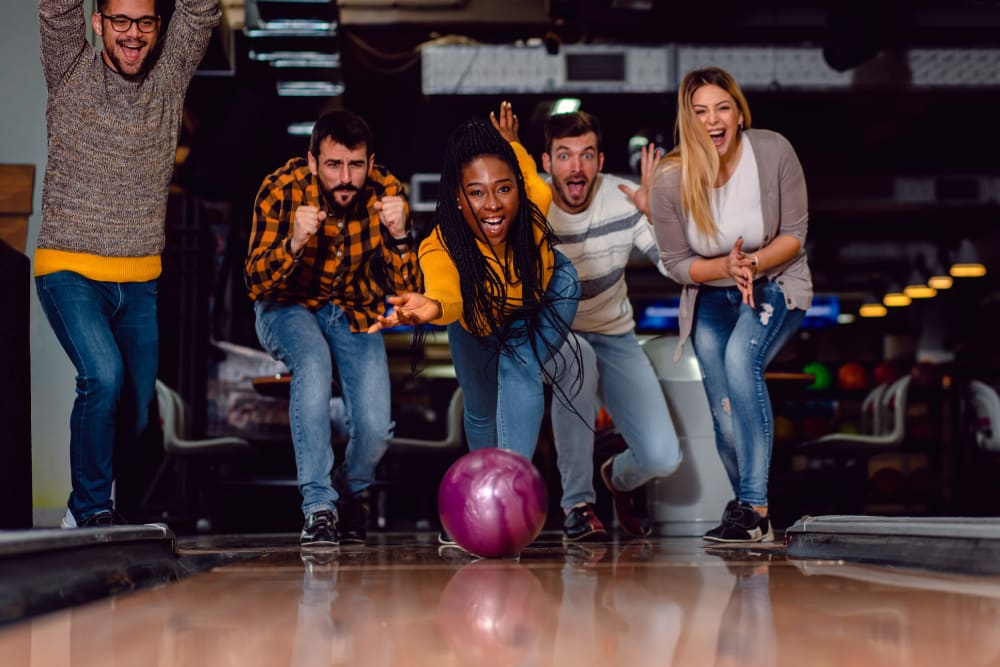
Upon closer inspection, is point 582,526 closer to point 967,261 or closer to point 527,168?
point 527,168

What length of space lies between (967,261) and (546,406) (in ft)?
30.9

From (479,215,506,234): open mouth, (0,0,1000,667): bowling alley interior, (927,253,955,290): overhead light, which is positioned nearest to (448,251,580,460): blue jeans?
(0,0,1000,667): bowling alley interior

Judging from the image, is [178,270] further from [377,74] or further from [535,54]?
[535,54]

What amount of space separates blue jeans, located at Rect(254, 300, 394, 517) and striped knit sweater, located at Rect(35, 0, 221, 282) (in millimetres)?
Answer: 468

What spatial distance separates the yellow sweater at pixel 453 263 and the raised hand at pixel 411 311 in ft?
0.24

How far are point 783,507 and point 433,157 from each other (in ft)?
16.0

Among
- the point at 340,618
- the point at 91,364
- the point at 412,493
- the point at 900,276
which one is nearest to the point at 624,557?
the point at 340,618

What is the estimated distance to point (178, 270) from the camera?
8.81 metres

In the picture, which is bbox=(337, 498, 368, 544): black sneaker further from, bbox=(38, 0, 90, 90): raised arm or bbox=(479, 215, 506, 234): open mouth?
bbox=(38, 0, 90, 90): raised arm

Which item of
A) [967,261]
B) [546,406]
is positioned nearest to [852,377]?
[967,261]

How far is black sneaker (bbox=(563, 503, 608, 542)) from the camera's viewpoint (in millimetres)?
3615

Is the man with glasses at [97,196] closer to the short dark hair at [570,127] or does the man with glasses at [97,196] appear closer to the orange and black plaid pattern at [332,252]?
the orange and black plaid pattern at [332,252]

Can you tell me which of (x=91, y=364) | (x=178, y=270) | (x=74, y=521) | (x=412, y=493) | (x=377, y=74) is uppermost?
(x=377, y=74)

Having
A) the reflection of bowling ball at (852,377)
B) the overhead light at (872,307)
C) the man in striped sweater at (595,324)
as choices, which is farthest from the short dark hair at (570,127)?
the overhead light at (872,307)
